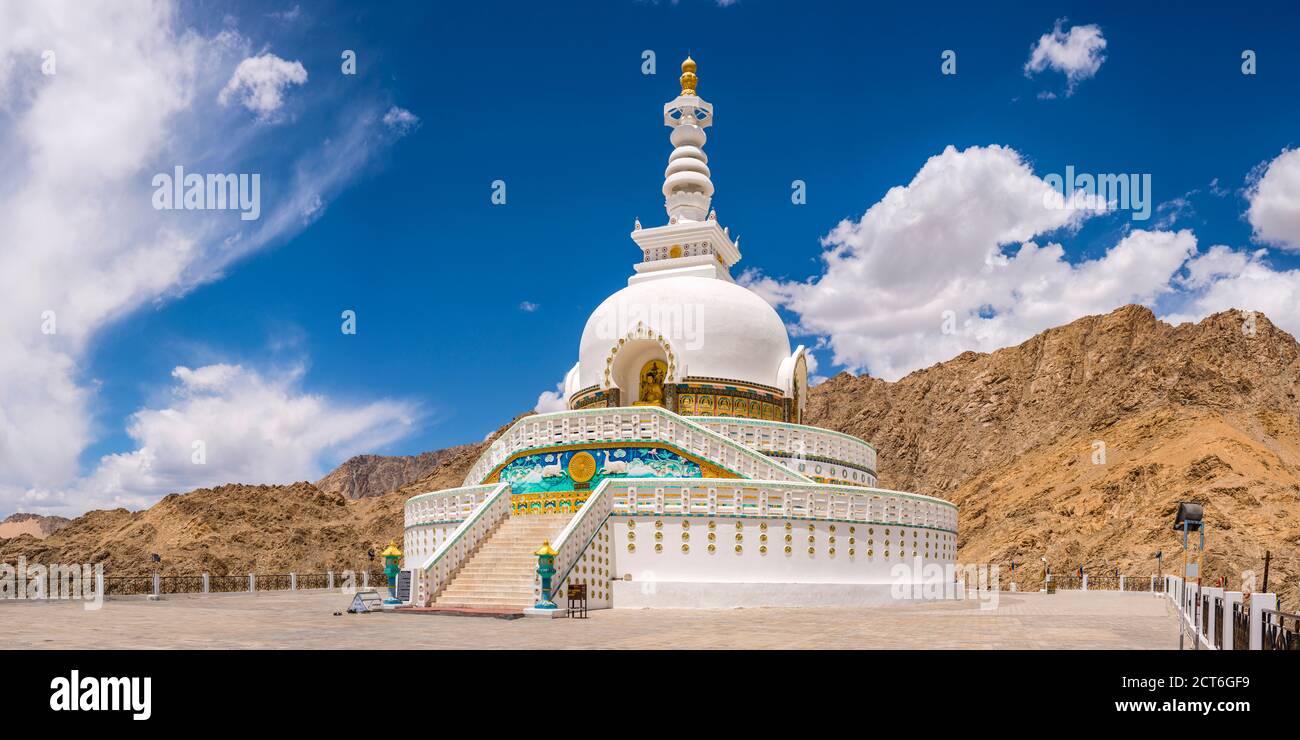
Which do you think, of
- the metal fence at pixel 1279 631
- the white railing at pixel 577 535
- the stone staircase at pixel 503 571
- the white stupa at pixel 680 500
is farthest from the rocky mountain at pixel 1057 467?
the metal fence at pixel 1279 631

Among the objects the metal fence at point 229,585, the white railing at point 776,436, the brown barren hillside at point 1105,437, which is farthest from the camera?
the brown barren hillside at point 1105,437

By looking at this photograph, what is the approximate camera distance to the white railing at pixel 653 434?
26781 mm

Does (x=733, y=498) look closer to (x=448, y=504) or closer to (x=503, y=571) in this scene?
(x=503, y=571)

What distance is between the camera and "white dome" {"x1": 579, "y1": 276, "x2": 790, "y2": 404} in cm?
3375

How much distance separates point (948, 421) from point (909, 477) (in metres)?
8.03

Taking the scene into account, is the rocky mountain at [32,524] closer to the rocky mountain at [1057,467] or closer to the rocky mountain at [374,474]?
the rocky mountain at [374,474]

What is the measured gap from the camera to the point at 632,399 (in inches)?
1394

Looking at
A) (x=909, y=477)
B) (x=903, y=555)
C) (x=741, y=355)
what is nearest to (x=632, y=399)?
(x=741, y=355)

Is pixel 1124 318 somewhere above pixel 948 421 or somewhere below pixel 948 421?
above

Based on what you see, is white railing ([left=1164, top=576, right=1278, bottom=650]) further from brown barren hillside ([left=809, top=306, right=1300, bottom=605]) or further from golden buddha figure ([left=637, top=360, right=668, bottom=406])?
brown barren hillside ([left=809, top=306, right=1300, bottom=605])

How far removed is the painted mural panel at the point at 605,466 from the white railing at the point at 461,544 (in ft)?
3.90
